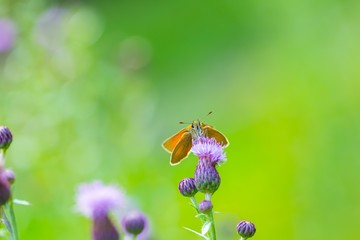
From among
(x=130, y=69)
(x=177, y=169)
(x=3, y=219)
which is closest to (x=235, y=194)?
(x=177, y=169)

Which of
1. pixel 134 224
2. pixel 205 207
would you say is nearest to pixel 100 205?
pixel 134 224

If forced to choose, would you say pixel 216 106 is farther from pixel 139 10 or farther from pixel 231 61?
pixel 139 10

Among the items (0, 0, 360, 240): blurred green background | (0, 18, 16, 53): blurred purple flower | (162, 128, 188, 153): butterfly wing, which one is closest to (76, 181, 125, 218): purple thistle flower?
(162, 128, 188, 153): butterfly wing

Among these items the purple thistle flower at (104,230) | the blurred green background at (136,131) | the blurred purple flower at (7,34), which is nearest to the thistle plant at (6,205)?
the purple thistle flower at (104,230)

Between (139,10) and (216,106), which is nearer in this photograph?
(216,106)

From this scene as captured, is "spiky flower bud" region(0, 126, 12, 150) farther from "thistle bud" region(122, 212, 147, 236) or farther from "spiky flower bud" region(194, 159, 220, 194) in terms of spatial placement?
"spiky flower bud" region(194, 159, 220, 194)

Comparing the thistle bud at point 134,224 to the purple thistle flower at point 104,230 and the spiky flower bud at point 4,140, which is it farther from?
the spiky flower bud at point 4,140
